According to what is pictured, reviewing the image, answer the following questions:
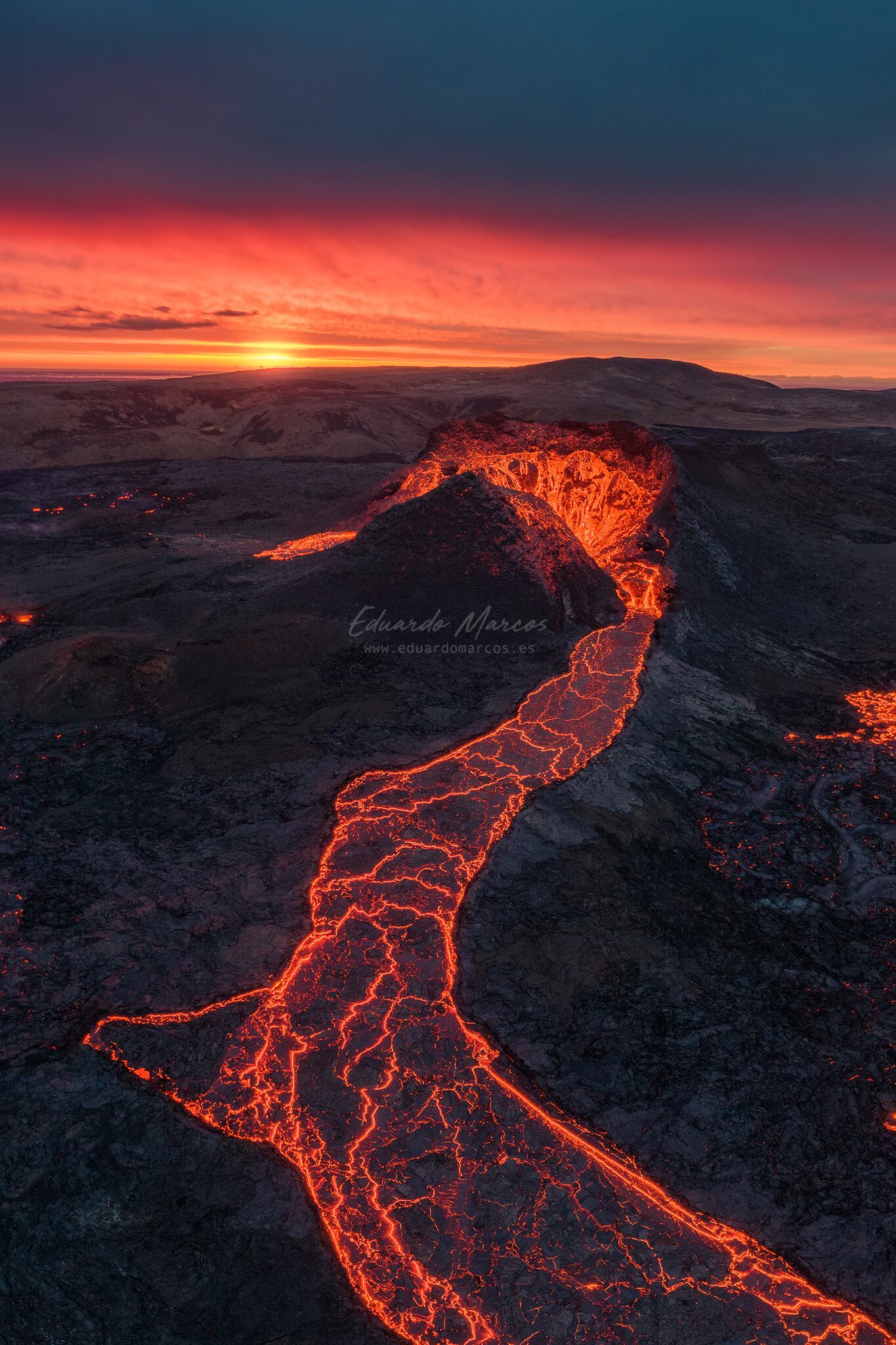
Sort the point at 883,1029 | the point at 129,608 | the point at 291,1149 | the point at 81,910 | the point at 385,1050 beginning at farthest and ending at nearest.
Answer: the point at 129,608 < the point at 81,910 < the point at 883,1029 < the point at 385,1050 < the point at 291,1149

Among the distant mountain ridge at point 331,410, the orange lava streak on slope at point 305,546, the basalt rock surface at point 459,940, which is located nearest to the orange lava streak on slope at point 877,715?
the basalt rock surface at point 459,940

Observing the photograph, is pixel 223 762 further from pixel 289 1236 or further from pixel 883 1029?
pixel 883 1029

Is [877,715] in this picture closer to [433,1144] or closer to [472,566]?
[472,566]

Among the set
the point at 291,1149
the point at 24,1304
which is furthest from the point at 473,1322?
the point at 24,1304

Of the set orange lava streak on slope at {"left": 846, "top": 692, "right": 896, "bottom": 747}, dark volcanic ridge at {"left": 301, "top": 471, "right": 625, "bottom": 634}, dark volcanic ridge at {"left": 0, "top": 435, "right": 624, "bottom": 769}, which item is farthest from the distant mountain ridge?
orange lava streak on slope at {"left": 846, "top": 692, "right": 896, "bottom": 747}

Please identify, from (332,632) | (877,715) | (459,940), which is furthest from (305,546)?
(459,940)
